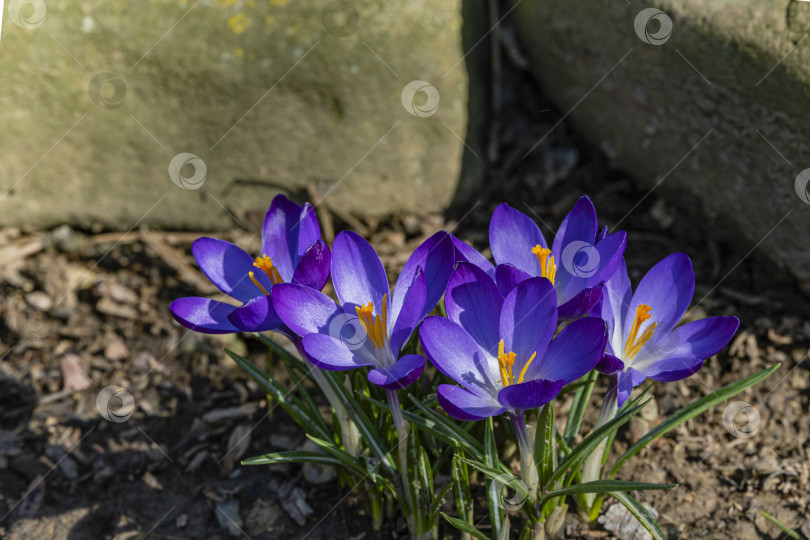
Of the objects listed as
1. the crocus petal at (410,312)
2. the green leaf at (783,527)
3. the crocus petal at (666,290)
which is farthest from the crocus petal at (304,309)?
the green leaf at (783,527)

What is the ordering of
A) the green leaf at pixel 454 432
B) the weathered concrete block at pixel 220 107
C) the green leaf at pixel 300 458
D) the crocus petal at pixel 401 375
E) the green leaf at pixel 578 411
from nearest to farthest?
the crocus petal at pixel 401 375
the green leaf at pixel 454 432
the green leaf at pixel 300 458
the green leaf at pixel 578 411
the weathered concrete block at pixel 220 107

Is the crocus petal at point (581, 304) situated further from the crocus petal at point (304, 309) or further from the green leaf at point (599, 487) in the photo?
the crocus petal at point (304, 309)

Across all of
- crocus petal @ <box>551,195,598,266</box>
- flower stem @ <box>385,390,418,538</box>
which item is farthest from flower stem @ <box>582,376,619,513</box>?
flower stem @ <box>385,390,418,538</box>

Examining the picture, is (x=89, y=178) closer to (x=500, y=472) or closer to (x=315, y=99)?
(x=315, y=99)

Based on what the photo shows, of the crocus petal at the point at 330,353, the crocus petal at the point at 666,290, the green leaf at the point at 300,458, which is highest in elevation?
the crocus petal at the point at 666,290

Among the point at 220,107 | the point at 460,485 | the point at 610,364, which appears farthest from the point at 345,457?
the point at 220,107

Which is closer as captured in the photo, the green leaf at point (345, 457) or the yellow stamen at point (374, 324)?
the yellow stamen at point (374, 324)

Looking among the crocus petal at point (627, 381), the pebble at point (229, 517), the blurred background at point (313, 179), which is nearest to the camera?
the crocus petal at point (627, 381)
